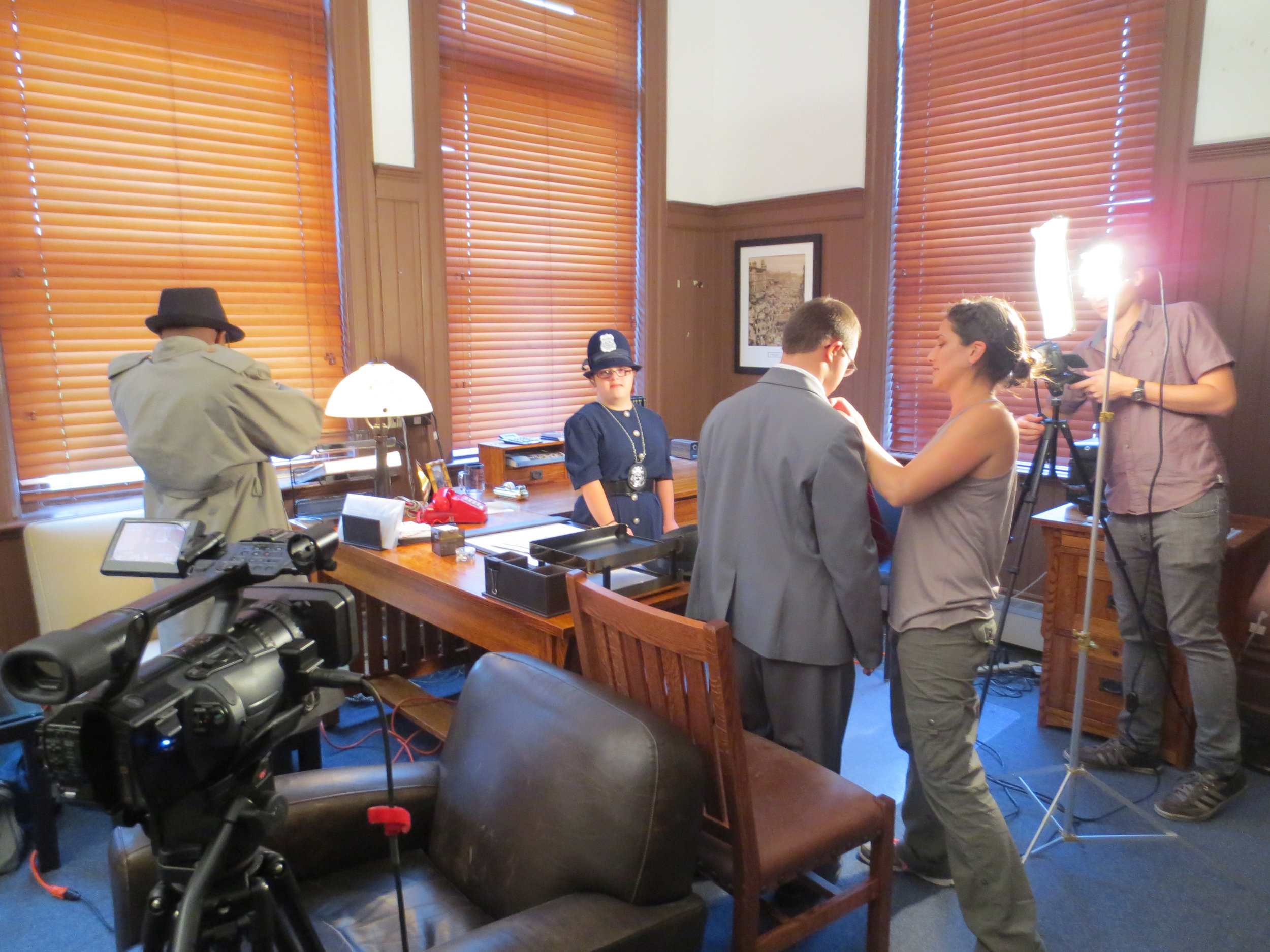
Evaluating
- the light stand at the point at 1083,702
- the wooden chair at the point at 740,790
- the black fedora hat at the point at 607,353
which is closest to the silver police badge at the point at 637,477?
the black fedora hat at the point at 607,353

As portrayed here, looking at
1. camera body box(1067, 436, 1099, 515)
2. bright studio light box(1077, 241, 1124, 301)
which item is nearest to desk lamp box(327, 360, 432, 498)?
bright studio light box(1077, 241, 1124, 301)

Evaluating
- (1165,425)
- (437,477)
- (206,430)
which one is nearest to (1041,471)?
(1165,425)

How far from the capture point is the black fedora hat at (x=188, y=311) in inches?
98.0

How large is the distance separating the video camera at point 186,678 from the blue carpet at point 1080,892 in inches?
56.2

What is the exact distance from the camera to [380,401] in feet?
9.86

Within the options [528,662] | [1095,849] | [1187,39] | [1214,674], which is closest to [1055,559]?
[1214,674]

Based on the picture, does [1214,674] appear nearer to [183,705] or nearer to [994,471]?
[994,471]

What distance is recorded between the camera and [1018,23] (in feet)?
11.7

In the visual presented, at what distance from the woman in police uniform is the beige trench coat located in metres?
0.83

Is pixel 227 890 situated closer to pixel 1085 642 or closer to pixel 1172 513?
pixel 1085 642

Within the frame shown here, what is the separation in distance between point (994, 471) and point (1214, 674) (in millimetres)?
1362

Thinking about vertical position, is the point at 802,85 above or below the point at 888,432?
above

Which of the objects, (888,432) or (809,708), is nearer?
(809,708)

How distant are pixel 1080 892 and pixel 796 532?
49.4 inches
